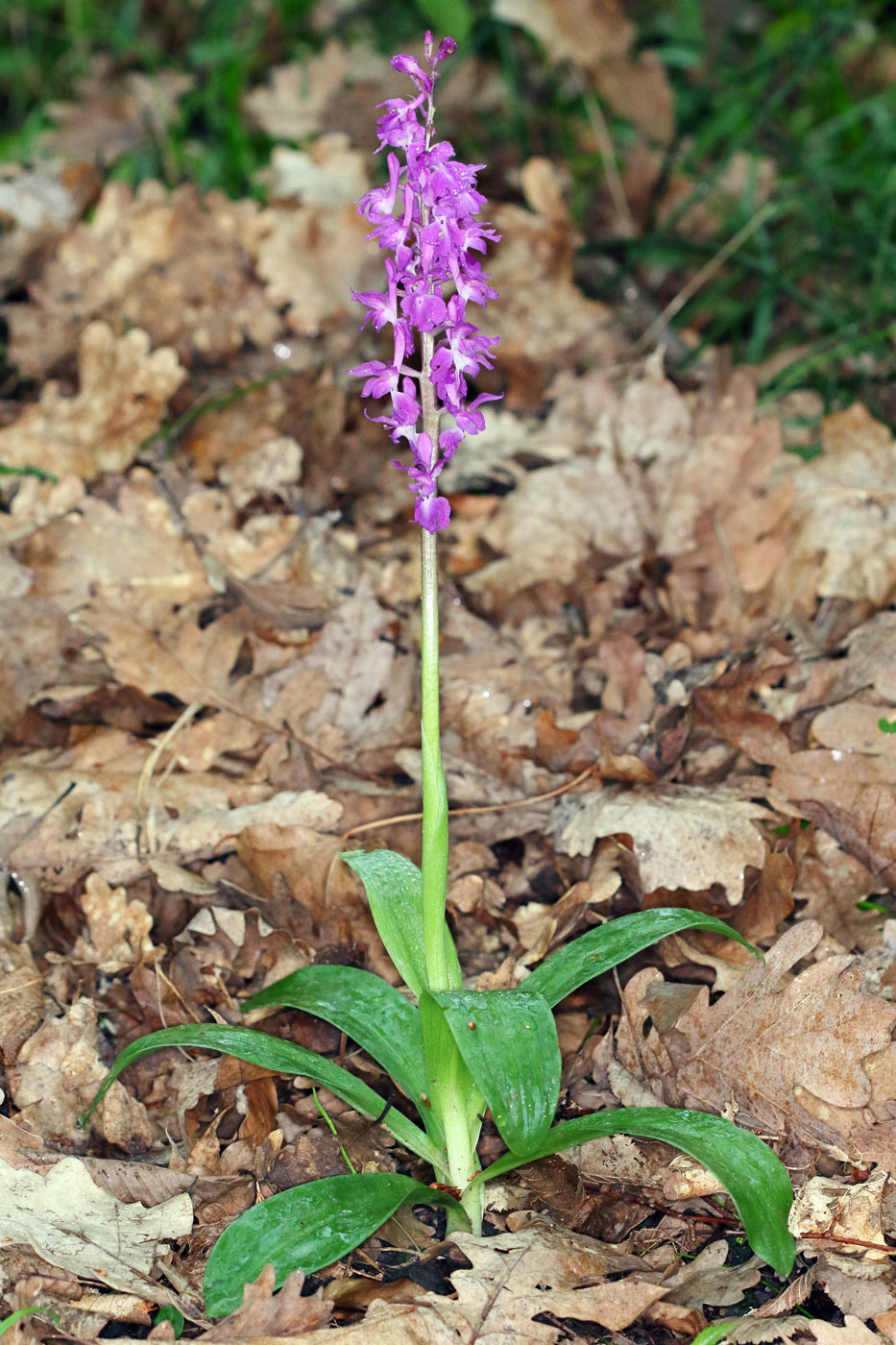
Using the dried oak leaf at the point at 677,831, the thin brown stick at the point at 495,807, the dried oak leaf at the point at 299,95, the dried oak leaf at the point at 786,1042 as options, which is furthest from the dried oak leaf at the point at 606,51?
the dried oak leaf at the point at 786,1042

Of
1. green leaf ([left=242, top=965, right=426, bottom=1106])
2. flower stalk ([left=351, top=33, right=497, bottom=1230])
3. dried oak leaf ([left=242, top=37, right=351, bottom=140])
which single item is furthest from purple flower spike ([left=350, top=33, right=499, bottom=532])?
dried oak leaf ([left=242, top=37, right=351, bottom=140])

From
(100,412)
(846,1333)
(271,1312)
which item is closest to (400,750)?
(271,1312)

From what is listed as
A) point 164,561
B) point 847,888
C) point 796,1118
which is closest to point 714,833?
point 847,888

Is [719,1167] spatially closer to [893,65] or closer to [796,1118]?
[796,1118]

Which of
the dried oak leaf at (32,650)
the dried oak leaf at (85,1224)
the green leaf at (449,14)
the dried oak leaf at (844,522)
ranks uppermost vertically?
the green leaf at (449,14)

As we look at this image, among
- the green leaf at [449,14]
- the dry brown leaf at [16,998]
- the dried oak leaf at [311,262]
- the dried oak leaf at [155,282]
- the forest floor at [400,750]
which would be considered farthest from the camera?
the dried oak leaf at [311,262]

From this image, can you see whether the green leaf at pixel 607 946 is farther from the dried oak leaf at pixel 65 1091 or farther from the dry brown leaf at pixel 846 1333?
the dried oak leaf at pixel 65 1091

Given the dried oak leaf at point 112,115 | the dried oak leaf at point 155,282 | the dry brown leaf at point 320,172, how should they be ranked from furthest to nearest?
1. the dried oak leaf at point 112,115
2. the dry brown leaf at point 320,172
3. the dried oak leaf at point 155,282
